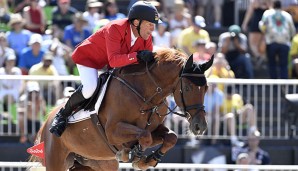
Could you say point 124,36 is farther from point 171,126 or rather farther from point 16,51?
point 16,51

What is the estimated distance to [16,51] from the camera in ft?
58.0

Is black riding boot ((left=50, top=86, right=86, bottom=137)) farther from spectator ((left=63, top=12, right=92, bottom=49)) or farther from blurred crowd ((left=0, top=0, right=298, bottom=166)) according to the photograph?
spectator ((left=63, top=12, right=92, bottom=49))

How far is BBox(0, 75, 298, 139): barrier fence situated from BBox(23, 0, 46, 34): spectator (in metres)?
4.62

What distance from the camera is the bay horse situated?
10.6m

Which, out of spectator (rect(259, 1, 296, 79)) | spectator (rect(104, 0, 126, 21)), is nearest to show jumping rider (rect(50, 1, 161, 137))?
spectator (rect(259, 1, 296, 79))

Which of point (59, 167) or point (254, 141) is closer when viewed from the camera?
point (59, 167)

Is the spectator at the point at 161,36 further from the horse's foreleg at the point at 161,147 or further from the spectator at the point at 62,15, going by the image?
the horse's foreleg at the point at 161,147

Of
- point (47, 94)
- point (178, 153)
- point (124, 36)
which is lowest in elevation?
point (178, 153)

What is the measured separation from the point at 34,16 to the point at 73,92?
7.58 m

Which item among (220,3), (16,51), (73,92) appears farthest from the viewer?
(220,3)

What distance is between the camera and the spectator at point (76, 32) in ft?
59.5

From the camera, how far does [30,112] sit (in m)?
14.3

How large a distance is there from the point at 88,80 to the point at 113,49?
637 mm

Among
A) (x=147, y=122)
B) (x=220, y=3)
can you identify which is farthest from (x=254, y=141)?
(x=220, y=3)
